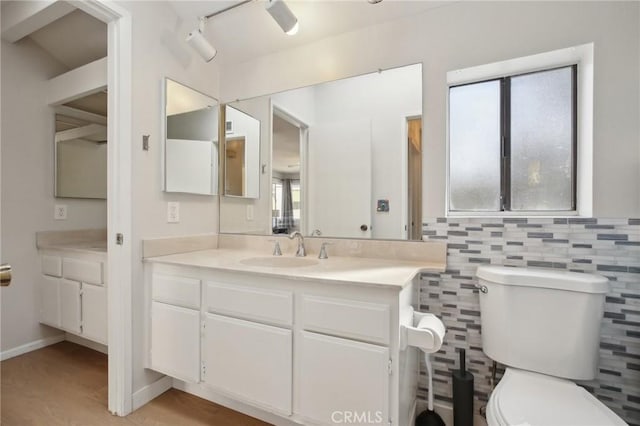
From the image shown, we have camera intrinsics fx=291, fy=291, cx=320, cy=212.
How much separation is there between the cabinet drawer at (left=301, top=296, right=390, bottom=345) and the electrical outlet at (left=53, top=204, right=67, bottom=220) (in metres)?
2.53

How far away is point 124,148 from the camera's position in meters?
1.62

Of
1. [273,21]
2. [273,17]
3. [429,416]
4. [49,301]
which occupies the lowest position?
[429,416]

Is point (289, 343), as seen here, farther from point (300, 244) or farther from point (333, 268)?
point (300, 244)

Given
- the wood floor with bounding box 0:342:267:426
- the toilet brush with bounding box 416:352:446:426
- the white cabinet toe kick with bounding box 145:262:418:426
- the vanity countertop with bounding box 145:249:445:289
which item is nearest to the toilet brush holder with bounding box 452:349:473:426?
the toilet brush with bounding box 416:352:446:426

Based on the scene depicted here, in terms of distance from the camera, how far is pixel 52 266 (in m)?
2.33

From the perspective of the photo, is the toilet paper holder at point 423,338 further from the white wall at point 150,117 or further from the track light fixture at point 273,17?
the track light fixture at point 273,17

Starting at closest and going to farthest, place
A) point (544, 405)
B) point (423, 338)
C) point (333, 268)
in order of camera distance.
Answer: point (544, 405) < point (423, 338) < point (333, 268)

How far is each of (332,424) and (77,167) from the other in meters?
2.94

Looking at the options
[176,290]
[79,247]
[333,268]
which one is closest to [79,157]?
[79,247]

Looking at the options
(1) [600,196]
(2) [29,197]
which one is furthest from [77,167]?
(1) [600,196]

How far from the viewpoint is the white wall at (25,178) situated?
2.24 m

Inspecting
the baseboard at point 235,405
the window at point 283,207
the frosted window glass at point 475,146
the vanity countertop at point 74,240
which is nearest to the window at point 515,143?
the frosted window glass at point 475,146

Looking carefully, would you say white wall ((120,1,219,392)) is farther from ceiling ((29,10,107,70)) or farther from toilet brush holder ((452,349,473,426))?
toilet brush holder ((452,349,473,426))

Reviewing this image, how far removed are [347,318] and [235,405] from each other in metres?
1.01
